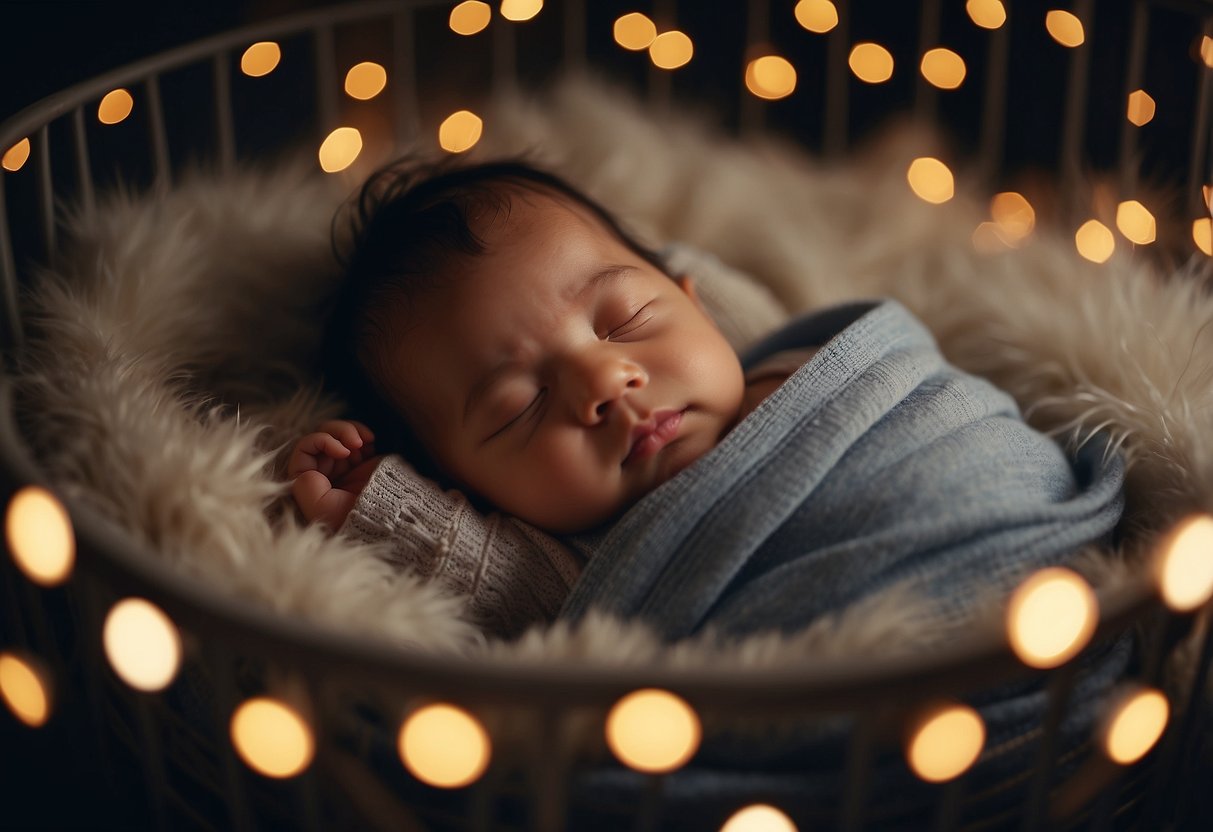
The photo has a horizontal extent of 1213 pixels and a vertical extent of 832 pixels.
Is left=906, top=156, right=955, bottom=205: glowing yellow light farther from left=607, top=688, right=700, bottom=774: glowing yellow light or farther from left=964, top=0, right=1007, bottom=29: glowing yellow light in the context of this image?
left=607, top=688, right=700, bottom=774: glowing yellow light

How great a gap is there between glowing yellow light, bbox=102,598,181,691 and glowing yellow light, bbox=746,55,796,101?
107cm

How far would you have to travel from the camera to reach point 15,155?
86 centimetres

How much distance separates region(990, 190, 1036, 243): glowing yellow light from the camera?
1.32m

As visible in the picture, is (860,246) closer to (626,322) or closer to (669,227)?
(669,227)

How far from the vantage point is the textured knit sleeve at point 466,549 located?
2.81 ft

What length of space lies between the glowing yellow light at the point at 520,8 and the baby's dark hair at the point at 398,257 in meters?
0.27

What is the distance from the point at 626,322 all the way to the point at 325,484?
0.27 meters

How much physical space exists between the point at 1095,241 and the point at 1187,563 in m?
0.69

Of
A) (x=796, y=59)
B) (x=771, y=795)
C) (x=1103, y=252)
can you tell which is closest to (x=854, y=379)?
(x=771, y=795)

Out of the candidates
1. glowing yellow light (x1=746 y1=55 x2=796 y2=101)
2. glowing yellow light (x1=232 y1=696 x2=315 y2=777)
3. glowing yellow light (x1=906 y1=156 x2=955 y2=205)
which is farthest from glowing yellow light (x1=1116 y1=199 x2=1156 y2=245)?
glowing yellow light (x1=232 y1=696 x2=315 y2=777)

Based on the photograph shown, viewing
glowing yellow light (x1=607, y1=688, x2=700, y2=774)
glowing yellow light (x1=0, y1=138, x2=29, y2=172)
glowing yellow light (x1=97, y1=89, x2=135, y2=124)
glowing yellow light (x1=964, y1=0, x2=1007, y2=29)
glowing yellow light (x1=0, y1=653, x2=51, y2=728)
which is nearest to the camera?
glowing yellow light (x1=607, y1=688, x2=700, y2=774)

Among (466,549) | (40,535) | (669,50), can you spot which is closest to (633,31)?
(669,50)

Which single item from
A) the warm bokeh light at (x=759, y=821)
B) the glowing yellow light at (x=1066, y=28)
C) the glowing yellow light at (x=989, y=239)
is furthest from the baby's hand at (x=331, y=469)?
the glowing yellow light at (x=1066, y=28)

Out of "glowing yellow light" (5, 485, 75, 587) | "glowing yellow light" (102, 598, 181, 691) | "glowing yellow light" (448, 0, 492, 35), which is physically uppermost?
"glowing yellow light" (448, 0, 492, 35)
